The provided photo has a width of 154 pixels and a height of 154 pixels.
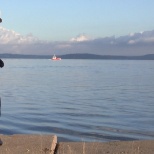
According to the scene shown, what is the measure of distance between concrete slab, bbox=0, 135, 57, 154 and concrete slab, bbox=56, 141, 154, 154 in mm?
238

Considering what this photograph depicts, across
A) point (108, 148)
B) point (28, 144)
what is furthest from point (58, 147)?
point (108, 148)

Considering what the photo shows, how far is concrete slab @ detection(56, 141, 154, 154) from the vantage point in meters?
8.32

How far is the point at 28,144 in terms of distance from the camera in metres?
8.64

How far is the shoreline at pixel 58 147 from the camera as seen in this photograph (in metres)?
8.23

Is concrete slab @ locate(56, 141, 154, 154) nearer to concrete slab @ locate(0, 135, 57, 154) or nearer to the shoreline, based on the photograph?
the shoreline

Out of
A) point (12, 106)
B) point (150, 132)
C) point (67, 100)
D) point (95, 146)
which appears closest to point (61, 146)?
point (95, 146)

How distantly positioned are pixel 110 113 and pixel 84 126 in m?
3.69

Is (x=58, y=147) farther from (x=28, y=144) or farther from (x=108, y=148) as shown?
(x=108, y=148)

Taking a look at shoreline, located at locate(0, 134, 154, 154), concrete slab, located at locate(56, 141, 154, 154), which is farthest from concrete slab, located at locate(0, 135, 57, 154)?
concrete slab, located at locate(56, 141, 154, 154)

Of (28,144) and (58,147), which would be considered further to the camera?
(58,147)

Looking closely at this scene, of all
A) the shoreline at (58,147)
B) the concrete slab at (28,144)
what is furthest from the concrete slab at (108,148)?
the concrete slab at (28,144)

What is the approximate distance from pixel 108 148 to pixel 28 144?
1667 mm

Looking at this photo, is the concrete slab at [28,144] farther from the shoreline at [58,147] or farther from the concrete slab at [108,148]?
the concrete slab at [108,148]

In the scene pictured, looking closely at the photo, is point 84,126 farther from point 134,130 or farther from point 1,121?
point 1,121
